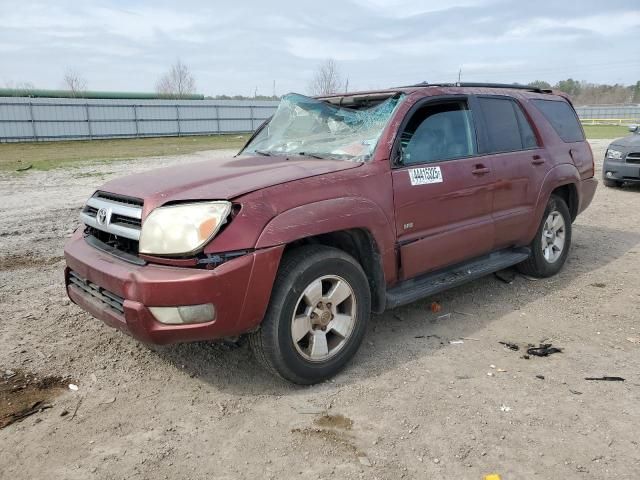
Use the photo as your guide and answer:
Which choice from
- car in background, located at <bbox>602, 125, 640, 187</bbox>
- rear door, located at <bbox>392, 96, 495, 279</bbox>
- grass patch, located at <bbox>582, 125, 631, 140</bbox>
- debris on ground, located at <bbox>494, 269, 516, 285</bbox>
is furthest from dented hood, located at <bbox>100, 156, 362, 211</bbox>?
grass patch, located at <bbox>582, 125, 631, 140</bbox>

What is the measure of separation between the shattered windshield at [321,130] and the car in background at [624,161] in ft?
29.1

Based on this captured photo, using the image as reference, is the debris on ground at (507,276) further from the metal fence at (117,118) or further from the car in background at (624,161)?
the metal fence at (117,118)

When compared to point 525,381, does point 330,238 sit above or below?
above

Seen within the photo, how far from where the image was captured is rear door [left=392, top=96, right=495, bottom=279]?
382cm

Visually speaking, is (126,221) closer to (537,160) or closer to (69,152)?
(537,160)

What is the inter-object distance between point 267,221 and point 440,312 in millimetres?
2185

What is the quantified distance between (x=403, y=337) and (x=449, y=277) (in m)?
0.60

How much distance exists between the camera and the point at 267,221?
3.03 metres

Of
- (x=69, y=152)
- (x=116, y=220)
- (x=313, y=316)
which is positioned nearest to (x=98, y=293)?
(x=116, y=220)

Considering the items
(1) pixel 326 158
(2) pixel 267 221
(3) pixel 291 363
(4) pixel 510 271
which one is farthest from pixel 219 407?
(4) pixel 510 271

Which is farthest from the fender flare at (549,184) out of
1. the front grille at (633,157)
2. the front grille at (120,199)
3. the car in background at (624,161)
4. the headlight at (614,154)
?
the headlight at (614,154)

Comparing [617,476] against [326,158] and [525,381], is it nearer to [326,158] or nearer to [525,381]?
[525,381]

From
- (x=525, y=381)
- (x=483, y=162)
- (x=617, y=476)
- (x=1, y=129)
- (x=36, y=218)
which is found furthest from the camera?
(x=1, y=129)

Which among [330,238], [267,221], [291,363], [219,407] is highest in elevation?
[267,221]
